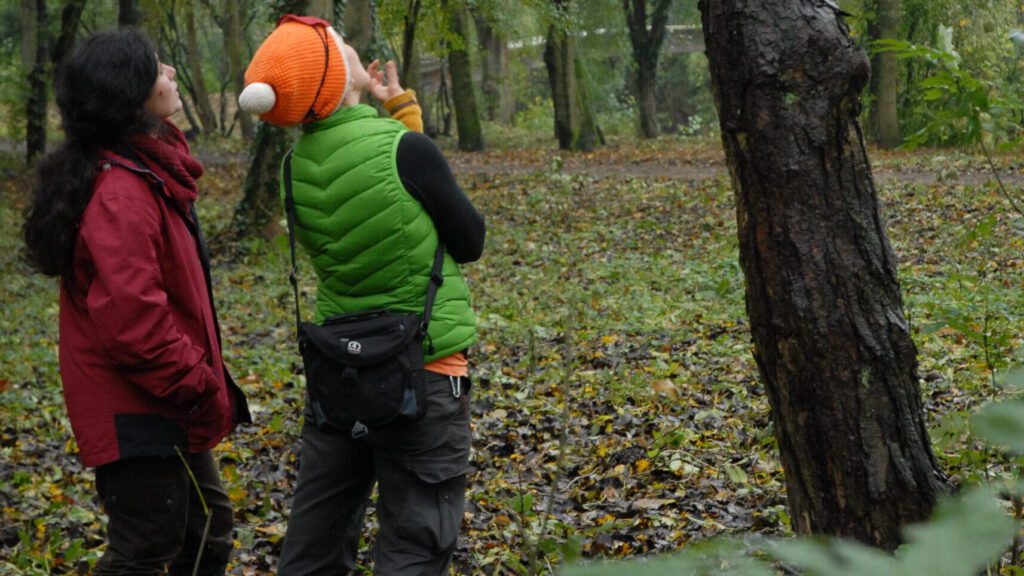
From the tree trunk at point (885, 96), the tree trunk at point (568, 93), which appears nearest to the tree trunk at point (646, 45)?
the tree trunk at point (568, 93)

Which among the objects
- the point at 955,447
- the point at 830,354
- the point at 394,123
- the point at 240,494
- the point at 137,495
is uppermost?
the point at 394,123

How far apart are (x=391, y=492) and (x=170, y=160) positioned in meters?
1.25

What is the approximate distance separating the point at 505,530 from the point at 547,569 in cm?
61

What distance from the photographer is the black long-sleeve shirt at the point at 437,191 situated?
281 cm

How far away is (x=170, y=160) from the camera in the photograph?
9.80ft

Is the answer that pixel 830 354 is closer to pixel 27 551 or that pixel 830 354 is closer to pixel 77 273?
pixel 77 273

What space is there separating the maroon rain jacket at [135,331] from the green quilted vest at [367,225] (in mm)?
432

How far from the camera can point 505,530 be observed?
4.27 metres

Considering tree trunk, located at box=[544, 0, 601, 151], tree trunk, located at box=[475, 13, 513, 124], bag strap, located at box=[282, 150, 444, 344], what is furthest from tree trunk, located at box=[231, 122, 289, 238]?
tree trunk, located at box=[475, 13, 513, 124]

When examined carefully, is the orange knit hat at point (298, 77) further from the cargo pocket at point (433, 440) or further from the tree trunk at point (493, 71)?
the tree trunk at point (493, 71)

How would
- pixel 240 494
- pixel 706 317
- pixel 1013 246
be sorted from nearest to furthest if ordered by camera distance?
1. pixel 240 494
2. pixel 706 317
3. pixel 1013 246

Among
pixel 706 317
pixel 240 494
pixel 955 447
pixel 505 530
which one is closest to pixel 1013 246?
pixel 706 317

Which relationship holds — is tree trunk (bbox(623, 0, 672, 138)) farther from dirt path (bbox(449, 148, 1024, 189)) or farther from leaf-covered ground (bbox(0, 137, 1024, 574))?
leaf-covered ground (bbox(0, 137, 1024, 574))

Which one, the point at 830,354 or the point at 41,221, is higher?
the point at 41,221
